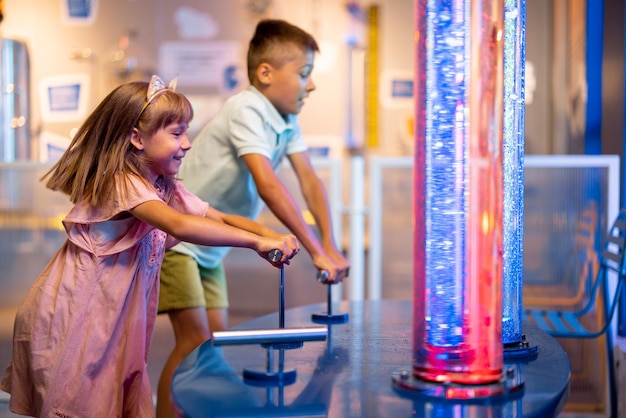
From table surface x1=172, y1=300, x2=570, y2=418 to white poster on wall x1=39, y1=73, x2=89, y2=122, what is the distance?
4.22 m

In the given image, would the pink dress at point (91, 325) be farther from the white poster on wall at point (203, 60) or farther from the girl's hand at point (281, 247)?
the white poster on wall at point (203, 60)

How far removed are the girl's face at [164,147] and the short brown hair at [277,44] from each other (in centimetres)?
49

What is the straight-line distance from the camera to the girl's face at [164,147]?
1.40 metres

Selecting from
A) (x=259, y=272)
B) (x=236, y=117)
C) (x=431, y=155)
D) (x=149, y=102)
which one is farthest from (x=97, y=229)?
(x=259, y=272)

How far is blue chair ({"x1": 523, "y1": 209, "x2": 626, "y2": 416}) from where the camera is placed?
2355 millimetres

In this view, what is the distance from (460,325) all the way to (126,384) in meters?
0.83

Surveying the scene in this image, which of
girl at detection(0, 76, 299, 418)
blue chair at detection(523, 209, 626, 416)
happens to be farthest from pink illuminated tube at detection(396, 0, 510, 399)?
blue chair at detection(523, 209, 626, 416)

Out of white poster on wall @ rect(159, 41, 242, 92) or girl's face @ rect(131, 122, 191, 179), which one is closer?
girl's face @ rect(131, 122, 191, 179)

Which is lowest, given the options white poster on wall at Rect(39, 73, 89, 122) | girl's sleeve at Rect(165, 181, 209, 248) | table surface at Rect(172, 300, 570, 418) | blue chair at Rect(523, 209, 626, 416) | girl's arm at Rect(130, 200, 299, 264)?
blue chair at Rect(523, 209, 626, 416)

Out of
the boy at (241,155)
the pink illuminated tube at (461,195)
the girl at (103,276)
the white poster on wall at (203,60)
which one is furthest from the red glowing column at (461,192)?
the white poster on wall at (203,60)

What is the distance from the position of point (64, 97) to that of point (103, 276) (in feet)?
12.5

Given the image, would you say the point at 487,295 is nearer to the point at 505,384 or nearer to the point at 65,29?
the point at 505,384

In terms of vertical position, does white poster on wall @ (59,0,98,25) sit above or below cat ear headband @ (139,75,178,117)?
above

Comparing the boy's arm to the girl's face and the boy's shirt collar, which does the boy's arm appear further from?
the girl's face
